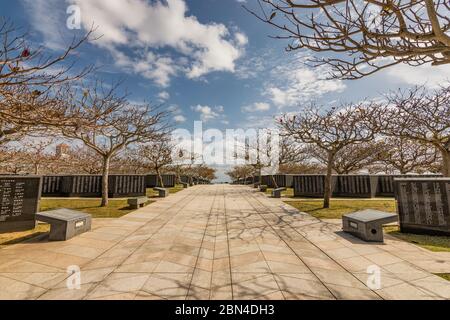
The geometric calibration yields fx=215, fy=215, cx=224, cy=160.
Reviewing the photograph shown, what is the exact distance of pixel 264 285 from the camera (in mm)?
3559

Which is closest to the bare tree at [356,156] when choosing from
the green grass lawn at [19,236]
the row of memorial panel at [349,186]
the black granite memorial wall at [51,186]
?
the row of memorial panel at [349,186]

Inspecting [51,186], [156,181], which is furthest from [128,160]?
[51,186]

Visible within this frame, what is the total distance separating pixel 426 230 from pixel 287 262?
217 inches

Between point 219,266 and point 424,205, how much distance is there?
23.1ft

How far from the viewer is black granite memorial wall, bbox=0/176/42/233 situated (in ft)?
22.3

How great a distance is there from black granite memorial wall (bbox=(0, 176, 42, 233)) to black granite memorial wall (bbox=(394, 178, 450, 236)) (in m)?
12.2

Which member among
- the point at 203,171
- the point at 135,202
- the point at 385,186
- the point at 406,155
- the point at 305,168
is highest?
the point at 203,171

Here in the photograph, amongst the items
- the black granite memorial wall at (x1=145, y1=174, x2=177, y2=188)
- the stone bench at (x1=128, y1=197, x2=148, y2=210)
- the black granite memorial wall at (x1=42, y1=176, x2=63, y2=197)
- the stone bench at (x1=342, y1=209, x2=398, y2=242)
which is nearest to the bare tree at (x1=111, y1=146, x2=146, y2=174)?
the black granite memorial wall at (x1=145, y1=174, x2=177, y2=188)

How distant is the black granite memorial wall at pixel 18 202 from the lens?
22.3ft

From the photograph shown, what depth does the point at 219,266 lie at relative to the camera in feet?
14.7

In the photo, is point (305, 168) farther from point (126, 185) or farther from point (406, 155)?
point (126, 185)
